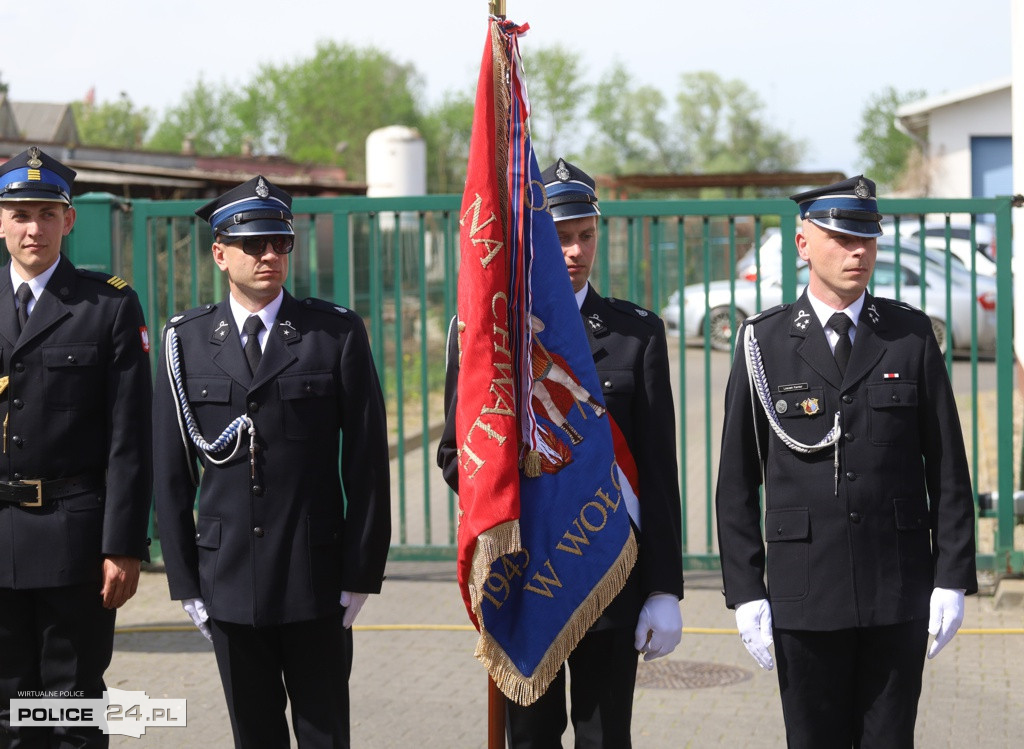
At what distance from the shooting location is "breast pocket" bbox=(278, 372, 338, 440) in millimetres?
4273

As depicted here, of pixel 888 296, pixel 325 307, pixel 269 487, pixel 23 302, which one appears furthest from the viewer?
pixel 888 296

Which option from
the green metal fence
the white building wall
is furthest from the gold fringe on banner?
the white building wall

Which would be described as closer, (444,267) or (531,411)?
(531,411)

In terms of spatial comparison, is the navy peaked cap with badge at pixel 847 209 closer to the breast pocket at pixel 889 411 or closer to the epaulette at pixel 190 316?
the breast pocket at pixel 889 411

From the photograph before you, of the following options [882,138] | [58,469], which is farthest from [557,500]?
[882,138]

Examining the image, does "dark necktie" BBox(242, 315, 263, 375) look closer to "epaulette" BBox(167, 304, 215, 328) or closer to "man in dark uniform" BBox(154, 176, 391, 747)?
"man in dark uniform" BBox(154, 176, 391, 747)

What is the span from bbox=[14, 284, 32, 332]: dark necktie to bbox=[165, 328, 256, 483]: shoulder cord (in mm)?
620

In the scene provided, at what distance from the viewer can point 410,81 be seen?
9781cm

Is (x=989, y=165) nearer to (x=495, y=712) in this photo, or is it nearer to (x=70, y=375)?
(x=70, y=375)

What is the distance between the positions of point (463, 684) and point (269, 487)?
2768mm

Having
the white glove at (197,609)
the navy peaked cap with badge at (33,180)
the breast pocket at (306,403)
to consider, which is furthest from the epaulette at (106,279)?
the white glove at (197,609)

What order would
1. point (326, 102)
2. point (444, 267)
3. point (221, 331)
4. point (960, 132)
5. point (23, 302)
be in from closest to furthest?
point (221, 331)
point (23, 302)
point (444, 267)
point (960, 132)
point (326, 102)

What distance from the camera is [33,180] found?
4.68m

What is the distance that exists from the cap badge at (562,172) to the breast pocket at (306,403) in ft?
3.06
